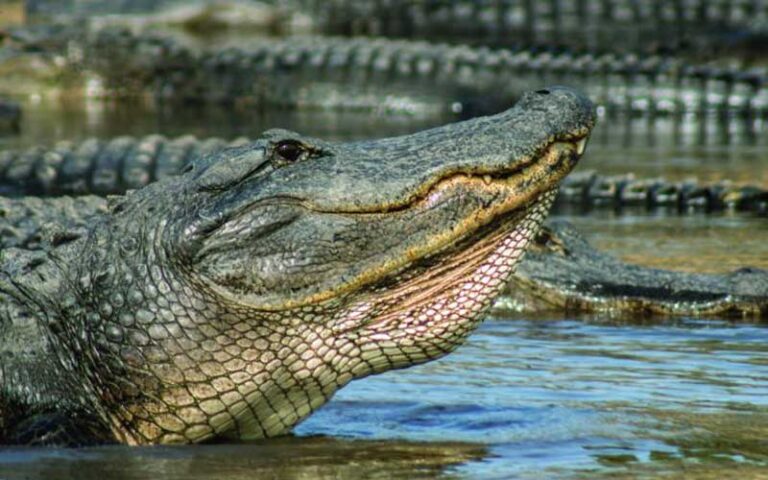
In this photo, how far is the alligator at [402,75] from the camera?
47.1 feet

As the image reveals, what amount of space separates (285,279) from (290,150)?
1.12ft

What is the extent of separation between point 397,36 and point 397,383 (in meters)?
12.8

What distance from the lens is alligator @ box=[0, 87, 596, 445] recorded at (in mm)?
3912

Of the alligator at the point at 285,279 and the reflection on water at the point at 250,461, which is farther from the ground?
the alligator at the point at 285,279

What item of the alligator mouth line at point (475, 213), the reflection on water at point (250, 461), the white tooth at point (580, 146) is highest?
the white tooth at point (580, 146)

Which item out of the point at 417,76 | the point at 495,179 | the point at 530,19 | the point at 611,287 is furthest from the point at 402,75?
the point at 495,179

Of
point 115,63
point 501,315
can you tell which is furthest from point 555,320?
point 115,63

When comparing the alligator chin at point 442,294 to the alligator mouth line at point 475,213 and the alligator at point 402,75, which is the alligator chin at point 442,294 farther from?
the alligator at point 402,75

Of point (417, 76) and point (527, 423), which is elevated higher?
point (417, 76)

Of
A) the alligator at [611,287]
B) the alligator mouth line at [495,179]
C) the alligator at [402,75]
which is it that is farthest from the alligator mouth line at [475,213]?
the alligator at [402,75]

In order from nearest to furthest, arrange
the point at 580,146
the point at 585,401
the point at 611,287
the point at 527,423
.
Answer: the point at 580,146, the point at 527,423, the point at 585,401, the point at 611,287

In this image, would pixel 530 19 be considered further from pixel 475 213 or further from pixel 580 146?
pixel 475 213

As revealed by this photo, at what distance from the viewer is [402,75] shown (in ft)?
48.4

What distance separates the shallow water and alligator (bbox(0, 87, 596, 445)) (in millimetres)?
141
